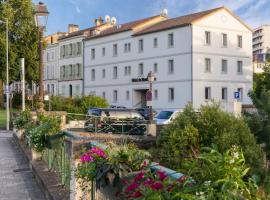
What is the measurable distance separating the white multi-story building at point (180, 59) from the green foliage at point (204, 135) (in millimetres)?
42436

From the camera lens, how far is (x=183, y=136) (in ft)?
24.4

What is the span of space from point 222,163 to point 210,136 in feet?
15.3

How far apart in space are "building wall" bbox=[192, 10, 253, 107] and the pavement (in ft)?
121

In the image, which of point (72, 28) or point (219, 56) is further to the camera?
point (72, 28)

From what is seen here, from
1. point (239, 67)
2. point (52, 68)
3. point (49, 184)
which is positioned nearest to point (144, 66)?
point (239, 67)

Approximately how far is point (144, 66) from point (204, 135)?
49.8m

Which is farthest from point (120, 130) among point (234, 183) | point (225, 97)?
point (225, 97)

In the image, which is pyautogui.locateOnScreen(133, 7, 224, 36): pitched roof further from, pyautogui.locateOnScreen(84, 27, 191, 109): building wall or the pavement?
the pavement

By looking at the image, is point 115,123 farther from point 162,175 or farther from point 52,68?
point 52,68

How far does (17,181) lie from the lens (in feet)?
33.8

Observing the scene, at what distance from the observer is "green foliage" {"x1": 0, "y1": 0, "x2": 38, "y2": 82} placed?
172 ft

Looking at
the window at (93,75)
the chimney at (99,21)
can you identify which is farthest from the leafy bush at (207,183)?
the chimney at (99,21)

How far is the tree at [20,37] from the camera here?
52344 millimetres

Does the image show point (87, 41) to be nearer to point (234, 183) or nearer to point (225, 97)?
point (225, 97)
